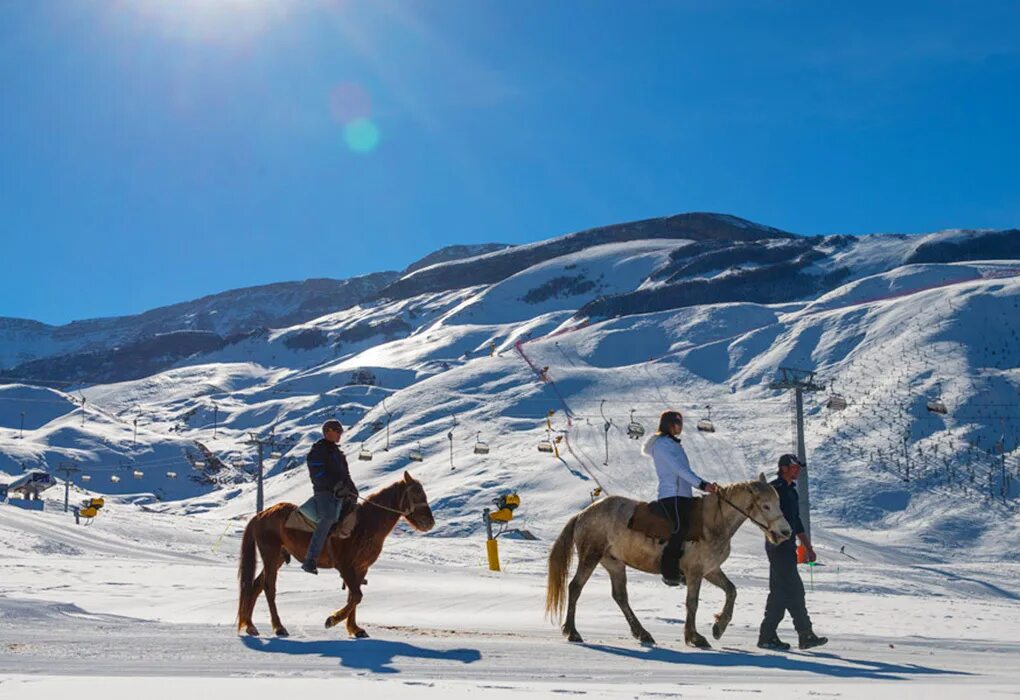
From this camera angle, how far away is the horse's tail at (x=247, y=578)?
12188 mm

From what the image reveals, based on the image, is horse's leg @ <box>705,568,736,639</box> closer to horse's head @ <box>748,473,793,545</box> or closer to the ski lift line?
horse's head @ <box>748,473,793,545</box>

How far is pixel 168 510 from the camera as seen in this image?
98062 millimetres

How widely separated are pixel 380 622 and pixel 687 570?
17.8 feet

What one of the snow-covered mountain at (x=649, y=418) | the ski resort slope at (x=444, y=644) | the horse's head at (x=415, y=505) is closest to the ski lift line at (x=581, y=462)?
the snow-covered mountain at (x=649, y=418)

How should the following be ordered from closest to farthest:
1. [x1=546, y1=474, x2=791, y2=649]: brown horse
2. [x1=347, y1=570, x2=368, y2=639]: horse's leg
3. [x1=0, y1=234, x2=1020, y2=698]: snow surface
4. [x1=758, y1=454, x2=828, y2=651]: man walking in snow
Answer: [x1=0, y1=234, x2=1020, y2=698]: snow surface, [x1=546, y1=474, x2=791, y2=649]: brown horse, [x1=758, y1=454, x2=828, y2=651]: man walking in snow, [x1=347, y1=570, x2=368, y2=639]: horse's leg

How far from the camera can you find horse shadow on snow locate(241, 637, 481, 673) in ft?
30.2

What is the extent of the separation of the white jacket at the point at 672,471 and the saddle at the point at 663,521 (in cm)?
15

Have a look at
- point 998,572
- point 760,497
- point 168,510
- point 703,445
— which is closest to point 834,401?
point 703,445

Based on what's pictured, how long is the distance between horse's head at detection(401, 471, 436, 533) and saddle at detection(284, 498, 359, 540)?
0.69m

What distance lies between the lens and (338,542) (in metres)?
12.4

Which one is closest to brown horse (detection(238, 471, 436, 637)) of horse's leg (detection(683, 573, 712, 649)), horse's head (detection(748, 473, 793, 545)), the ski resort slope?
the ski resort slope

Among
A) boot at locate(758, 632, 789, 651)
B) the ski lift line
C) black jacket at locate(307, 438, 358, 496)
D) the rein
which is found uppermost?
the ski lift line

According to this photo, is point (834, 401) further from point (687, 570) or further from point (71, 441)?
point (71, 441)

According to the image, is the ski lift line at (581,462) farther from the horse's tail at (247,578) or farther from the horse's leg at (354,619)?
the horse's leg at (354,619)
